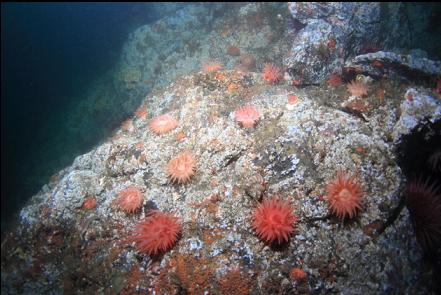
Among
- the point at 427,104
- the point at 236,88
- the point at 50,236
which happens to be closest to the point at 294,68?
Answer: the point at 236,88

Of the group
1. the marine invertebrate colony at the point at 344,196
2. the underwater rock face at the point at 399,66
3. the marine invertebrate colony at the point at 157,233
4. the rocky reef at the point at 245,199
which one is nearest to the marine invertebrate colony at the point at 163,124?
the rocky reef at the point at 245,199

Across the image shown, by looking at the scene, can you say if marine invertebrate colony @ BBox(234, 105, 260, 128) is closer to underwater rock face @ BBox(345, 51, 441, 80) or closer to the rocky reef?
the rocky reef

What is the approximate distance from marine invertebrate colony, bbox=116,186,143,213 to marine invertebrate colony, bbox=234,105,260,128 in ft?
6.99

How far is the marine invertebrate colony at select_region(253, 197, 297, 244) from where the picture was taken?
4109 mm

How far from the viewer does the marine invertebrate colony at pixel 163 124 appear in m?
6.04

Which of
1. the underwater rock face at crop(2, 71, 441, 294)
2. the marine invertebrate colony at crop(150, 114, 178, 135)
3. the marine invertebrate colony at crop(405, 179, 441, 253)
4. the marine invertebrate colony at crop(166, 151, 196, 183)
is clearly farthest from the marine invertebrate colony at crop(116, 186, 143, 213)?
the marine invertebrate colony at crop(405, 179, 441, 253)

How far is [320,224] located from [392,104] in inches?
97.7

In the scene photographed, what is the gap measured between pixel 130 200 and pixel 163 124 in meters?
1.73

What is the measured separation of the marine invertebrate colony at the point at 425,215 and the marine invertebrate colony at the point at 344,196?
39.7 inches

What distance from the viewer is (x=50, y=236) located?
17.7 ft

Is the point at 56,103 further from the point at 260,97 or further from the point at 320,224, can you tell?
the point at 320,224

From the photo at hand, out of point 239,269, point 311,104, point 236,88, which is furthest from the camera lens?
point 236,88

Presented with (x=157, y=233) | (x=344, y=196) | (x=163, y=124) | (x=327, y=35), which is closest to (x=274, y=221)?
(x=344, y=196)

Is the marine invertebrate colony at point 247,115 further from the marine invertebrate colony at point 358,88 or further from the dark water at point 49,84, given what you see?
the dark water at point 49,84
